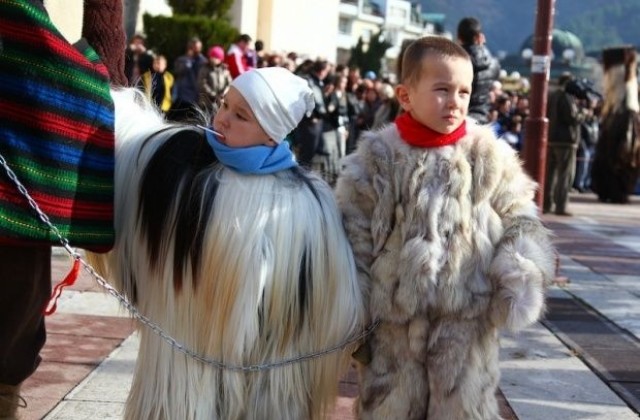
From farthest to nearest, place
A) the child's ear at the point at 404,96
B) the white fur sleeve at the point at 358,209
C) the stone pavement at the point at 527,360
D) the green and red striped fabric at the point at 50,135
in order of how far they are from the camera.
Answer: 1. the stone pavement at the point at 527,360
2. the child's ear at the point at 404,96
3. the white fur sleeve at the point at 358,209
4. the green and red striped fabric at the point at 50,135

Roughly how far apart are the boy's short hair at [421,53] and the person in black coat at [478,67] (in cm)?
407

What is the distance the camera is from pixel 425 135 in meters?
3.19

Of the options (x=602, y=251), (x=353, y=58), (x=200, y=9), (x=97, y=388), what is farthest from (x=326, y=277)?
(x=353, y=58)

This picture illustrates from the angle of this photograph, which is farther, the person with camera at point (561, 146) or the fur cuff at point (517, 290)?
the person with camera at point (561, 146)

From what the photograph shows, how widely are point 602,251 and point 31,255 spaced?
794cm

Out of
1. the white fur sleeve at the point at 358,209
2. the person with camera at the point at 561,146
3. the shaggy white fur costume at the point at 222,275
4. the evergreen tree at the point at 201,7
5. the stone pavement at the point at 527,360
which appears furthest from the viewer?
the evergreen tree at the point at 201,7

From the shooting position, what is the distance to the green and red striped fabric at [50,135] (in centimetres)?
278

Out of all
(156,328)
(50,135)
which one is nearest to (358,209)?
(156,328)

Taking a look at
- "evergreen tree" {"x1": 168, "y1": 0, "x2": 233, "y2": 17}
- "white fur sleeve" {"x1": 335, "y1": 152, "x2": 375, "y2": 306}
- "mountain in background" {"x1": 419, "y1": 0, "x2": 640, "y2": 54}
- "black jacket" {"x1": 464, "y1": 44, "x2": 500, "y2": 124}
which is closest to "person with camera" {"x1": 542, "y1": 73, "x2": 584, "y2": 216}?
"black jacket" {"x1": 464, "y1": 44, "x2": 500, "y2": 124}

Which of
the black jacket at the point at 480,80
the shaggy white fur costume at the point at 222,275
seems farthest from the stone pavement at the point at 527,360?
the black jacket at the point at 480,80

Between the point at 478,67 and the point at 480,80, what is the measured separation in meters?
0.10

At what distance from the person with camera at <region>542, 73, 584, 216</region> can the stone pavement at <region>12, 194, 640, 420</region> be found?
17.6ft

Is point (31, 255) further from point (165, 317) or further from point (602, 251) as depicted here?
point (602, 251)

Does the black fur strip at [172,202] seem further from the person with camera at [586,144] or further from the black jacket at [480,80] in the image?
the person with camera at [586,144]
